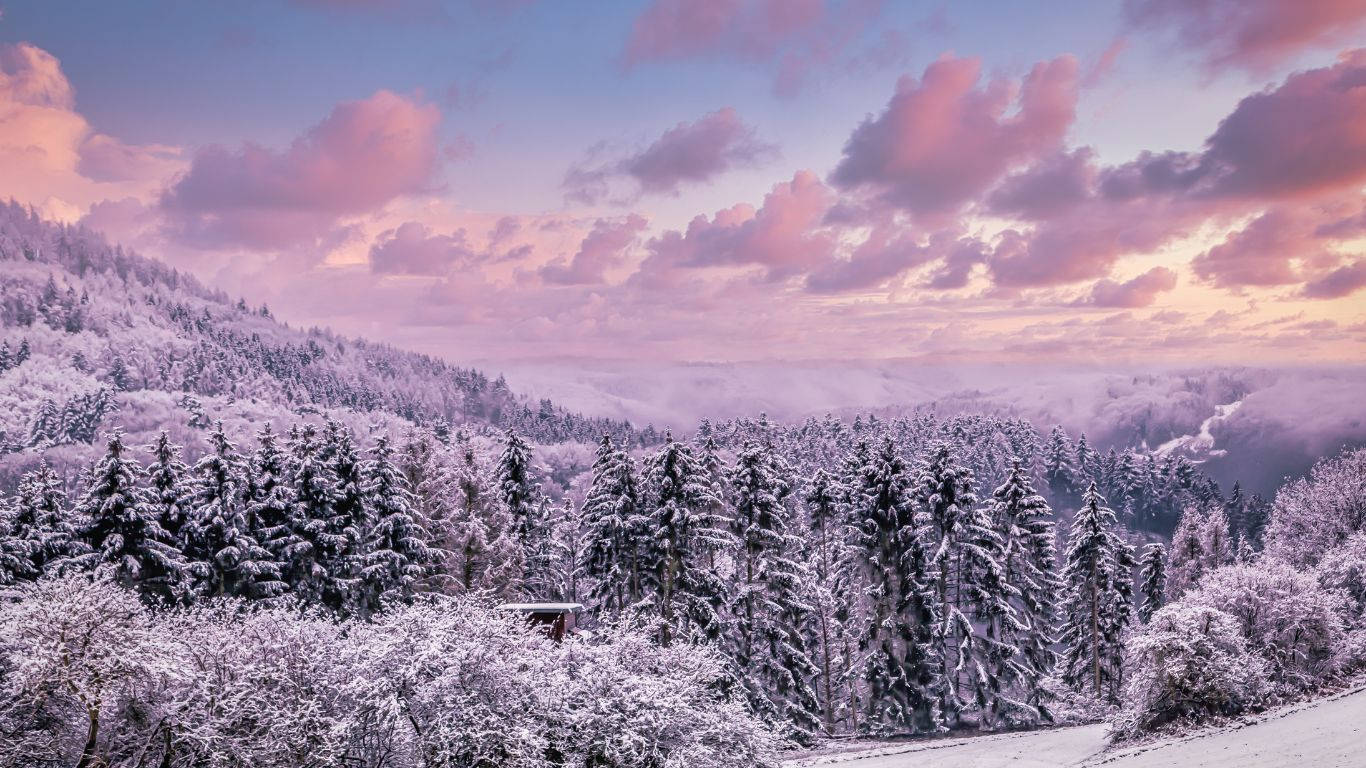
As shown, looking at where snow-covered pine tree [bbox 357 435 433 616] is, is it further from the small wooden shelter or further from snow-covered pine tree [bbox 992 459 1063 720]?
snow-covered pine tree [bbox 992 459 1063 720]

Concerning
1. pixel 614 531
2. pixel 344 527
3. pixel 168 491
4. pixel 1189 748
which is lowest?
pixel 1189 748

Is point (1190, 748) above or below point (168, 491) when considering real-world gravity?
below

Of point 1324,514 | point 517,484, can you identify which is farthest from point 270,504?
point 1324,514

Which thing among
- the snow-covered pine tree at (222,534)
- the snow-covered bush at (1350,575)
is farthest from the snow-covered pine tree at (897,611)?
the snow-covered pine tree at (222,534)

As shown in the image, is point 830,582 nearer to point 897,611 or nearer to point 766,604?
point 897,611

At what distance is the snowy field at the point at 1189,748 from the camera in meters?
24.8

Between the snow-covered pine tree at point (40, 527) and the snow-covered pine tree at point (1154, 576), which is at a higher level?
the snow-covered pine tree at point (40, 527)

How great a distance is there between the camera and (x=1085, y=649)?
5512cm

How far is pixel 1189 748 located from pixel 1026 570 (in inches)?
680

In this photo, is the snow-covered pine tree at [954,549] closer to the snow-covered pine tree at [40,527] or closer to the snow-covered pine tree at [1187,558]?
the snow-covered pine tree at [1187,558]

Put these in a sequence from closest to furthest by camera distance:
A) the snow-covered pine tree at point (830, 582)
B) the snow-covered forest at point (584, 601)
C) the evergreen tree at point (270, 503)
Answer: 1. the snow-covered forest at point (584, 601)
2. the evergreen tree at point (270, 503)
3. the snow-covered pine tree at point (830, 582)

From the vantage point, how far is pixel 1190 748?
28531 mm

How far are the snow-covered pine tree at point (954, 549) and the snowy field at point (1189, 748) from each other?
12.6 ft

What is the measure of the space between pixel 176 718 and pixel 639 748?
12874mm
